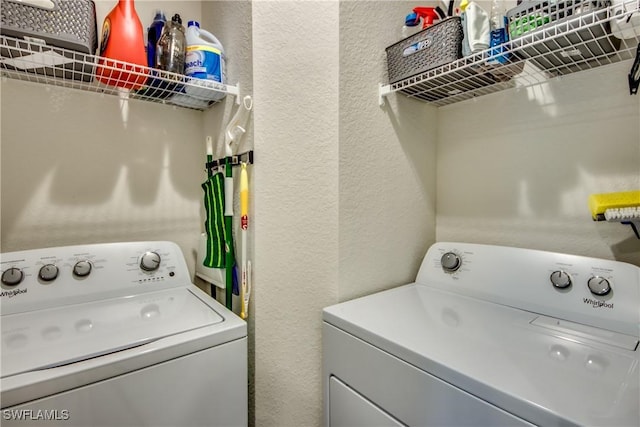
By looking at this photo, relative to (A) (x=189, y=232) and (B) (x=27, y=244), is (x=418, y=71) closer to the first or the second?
(A) (x=189, y=232)

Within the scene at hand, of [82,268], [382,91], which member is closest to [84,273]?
[82,268]

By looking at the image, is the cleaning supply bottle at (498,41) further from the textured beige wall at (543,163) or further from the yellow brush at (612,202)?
the yellow brush at (612,202)

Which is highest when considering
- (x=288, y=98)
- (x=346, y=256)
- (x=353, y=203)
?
(x=288, y=98)

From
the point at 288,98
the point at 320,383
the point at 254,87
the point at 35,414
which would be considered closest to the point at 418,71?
the point at 288,98

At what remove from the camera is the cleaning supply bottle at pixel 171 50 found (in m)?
1.17

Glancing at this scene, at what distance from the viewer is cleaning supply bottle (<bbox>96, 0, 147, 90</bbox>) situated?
107cm

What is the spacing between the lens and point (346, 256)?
3.75ft

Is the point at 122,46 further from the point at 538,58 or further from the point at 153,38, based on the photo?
the point at 538,58

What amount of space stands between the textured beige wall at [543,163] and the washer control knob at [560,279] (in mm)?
212

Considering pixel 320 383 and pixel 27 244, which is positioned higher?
pixel 27 244

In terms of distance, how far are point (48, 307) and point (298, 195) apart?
2.95 feet

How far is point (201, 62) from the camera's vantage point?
1.19m

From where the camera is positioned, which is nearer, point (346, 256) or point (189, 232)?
point (346, 256)

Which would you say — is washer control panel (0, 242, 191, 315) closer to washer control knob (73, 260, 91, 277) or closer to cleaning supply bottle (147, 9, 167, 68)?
washer control knob (73, 260, 91, 277)
